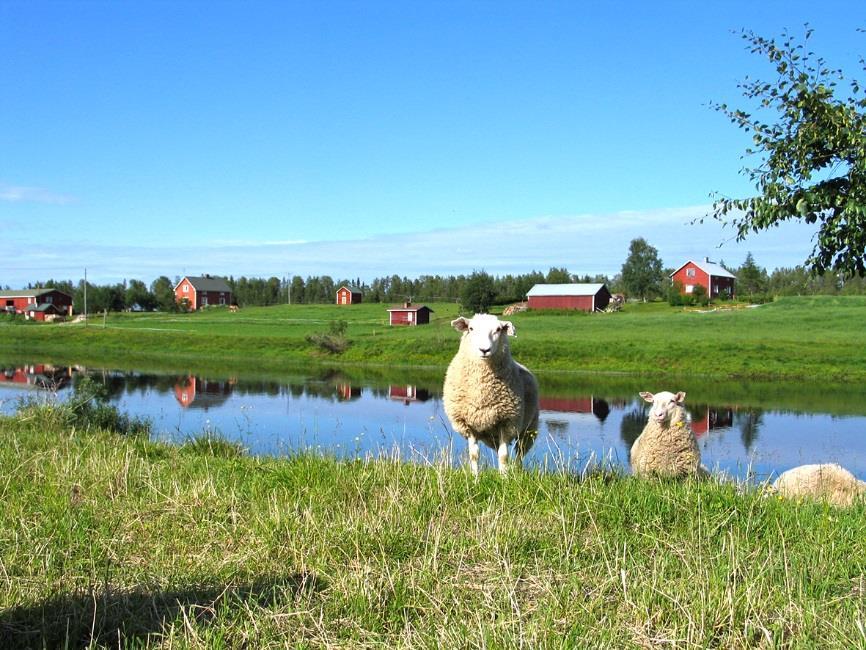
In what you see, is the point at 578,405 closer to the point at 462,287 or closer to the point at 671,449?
the point at 671,449

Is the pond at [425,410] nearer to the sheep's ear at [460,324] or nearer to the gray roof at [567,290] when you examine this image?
the sheep's ear at [460,324]

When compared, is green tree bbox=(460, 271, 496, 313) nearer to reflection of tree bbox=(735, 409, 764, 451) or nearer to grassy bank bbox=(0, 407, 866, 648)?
reflection of tree bbox=(735, 409, 764, 451)

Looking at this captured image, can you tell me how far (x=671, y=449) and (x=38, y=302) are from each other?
132291 millimetres

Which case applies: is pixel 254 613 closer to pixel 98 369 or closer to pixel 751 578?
pixel 751 578

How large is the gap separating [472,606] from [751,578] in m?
1.69

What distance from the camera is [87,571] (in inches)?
201

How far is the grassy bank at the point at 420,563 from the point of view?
4.17 metres

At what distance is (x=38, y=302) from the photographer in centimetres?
12388

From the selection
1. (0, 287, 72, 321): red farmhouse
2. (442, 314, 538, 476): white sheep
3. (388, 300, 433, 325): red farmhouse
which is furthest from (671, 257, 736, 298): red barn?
(442, 314, 538, 476): white sheep

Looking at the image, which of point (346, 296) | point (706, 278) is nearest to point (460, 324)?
point (706, 278)

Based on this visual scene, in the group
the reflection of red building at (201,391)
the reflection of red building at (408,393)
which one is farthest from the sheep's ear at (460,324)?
the reflection of red building at (408,393)

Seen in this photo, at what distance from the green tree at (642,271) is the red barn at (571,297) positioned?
70.6 ft

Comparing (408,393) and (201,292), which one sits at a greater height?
(201,292)

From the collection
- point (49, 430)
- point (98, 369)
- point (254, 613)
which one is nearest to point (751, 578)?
point (254, 613)
